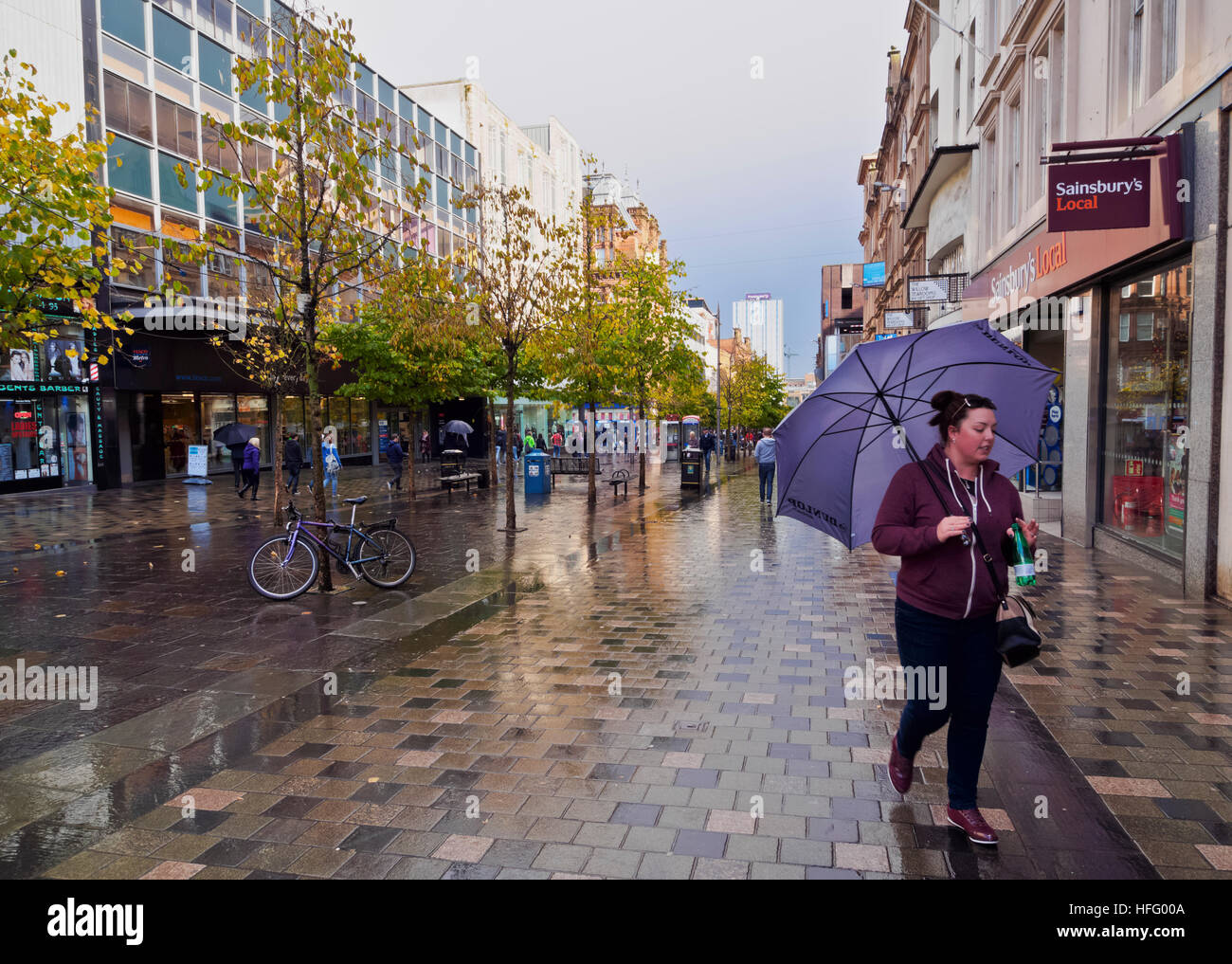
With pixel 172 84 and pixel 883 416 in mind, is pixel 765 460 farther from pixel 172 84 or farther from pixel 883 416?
pixel 172 84

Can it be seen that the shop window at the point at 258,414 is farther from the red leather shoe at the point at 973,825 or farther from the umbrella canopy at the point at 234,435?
the red leather shoe at the point at 973,825

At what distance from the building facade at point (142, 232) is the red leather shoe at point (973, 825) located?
18.4 m

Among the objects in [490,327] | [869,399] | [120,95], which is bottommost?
[869,399]

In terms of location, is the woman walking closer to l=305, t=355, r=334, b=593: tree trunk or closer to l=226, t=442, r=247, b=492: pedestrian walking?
l=305, t=355, r=334, b=593: tree trunk

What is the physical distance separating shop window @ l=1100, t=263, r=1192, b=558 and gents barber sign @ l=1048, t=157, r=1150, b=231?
949mm

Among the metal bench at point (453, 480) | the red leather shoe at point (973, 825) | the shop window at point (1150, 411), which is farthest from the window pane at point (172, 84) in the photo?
the red leather shoe at point (973, 825)

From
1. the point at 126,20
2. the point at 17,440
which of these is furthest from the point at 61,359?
the point at 126,20

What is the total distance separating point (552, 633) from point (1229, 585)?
21.3ft

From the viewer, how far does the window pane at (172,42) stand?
83.8 feet

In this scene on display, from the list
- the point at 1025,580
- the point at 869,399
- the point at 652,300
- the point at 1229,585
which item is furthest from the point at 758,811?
the point at 652,300

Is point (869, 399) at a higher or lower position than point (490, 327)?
lower

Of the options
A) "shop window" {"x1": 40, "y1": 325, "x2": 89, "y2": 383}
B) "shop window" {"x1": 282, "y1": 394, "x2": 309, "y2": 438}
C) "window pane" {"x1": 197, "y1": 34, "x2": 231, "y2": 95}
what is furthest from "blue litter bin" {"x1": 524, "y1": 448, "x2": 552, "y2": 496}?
"window pane" {"x1": 197, "y1": 34, "x2": 231, "y2": 95}

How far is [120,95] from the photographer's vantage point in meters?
24.2
